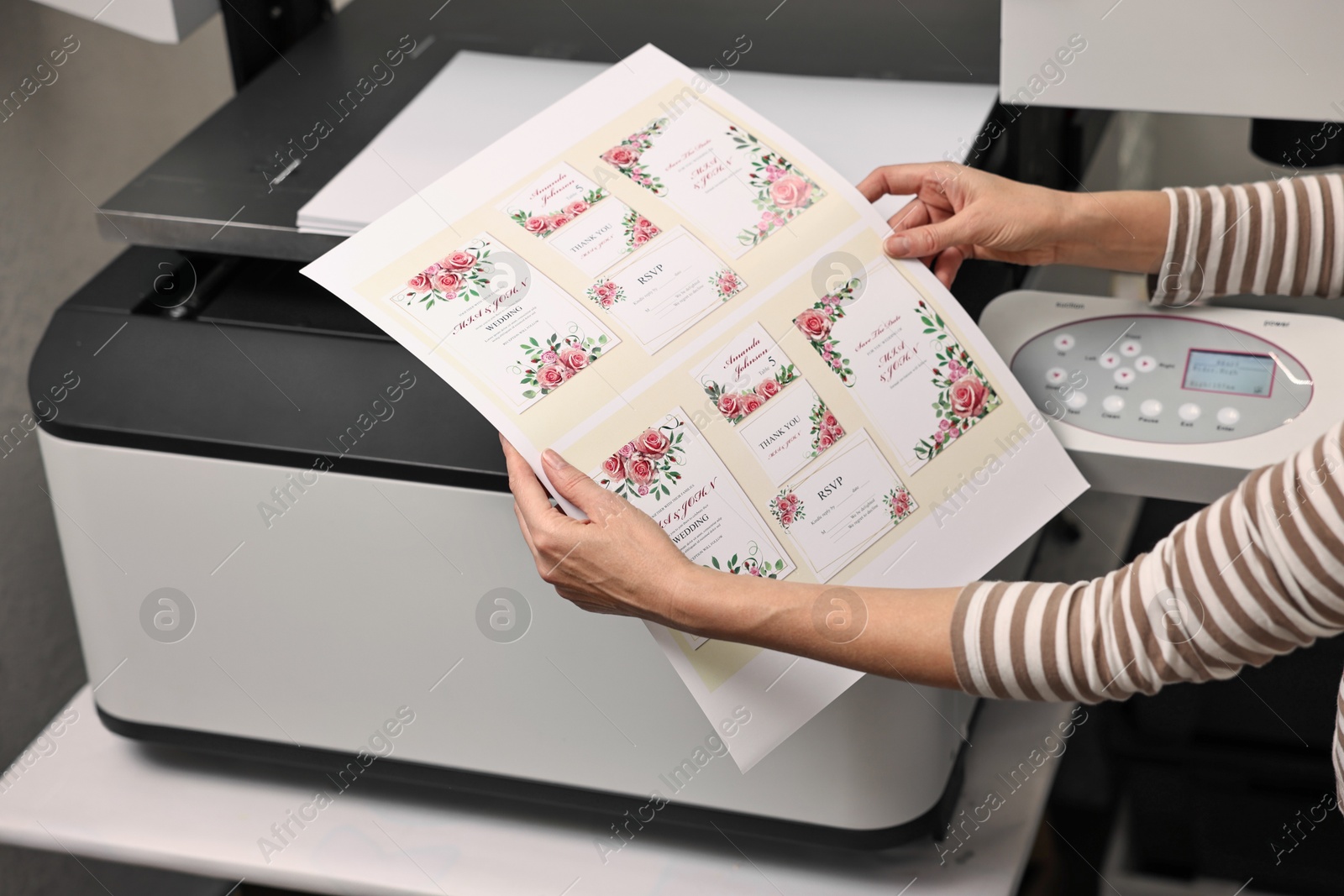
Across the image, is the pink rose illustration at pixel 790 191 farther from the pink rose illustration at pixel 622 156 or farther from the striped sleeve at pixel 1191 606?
the striped sleeve at pixel 1191 606

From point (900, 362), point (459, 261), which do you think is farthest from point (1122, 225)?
point (459, 261)

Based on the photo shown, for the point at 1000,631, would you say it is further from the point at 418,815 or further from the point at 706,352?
the point at 418,815

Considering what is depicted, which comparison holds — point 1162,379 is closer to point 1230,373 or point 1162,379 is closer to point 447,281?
point 1230,373

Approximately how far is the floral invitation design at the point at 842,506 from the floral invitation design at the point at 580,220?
160 millimetres

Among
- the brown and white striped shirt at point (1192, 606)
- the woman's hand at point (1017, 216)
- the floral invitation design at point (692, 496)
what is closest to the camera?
the brown and white striped shirt at point (1192, 606)

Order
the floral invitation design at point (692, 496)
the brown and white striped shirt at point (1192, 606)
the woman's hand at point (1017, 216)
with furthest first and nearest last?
1. the woman's hand at point (1017, 216)
2. the floral invitation design at point (692, 496)
3. the brown and white striped shirt at point (1192, 606)

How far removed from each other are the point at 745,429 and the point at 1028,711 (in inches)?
15.9

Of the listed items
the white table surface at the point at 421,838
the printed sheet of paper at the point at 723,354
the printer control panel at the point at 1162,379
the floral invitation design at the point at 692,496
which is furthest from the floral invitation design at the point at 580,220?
the white table surface at the point at 421,838

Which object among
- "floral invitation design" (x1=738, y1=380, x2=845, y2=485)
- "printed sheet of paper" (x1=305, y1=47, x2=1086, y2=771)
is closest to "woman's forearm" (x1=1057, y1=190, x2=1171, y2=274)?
"printed sheet of paper" (x1=305, y1=47, x2=1086, y2=771)

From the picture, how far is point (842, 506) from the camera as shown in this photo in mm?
651

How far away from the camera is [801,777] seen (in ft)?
2.42

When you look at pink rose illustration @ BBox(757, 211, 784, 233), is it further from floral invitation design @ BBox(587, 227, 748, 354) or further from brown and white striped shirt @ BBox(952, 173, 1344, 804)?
brown and white striped shirt @ BBox(952, 173, 1344, 804)

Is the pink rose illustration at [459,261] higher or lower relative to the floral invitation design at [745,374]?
higher

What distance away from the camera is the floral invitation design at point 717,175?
0.70 meters
